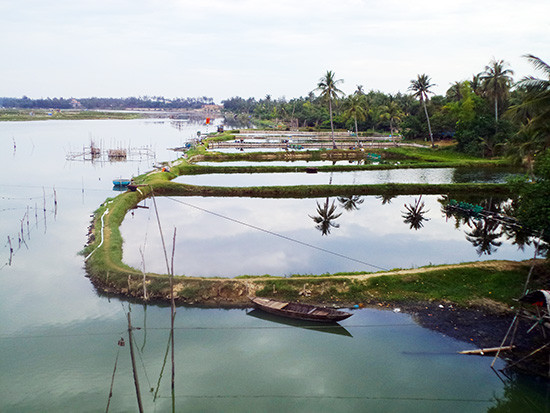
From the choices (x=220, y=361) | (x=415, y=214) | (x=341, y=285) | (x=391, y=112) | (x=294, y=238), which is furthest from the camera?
(x=391, y=112)

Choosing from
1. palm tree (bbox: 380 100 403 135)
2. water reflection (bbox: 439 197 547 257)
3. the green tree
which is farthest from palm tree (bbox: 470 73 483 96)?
the green tree

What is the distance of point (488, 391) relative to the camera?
A: 13984 millimetres

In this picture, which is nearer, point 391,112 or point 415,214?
point 415,214

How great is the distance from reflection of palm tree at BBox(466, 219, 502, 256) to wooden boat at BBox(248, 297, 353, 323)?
43.0 feet

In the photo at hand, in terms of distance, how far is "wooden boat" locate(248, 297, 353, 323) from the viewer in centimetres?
1772

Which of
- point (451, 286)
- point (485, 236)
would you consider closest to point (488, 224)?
point (485, 236)

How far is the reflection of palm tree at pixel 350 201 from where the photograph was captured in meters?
37.3

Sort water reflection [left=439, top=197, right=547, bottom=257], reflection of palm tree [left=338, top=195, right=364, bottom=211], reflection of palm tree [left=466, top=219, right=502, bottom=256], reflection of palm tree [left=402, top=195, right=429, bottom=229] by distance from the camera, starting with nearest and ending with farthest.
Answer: reflection of palm tree [left=466, top=219, right=502, bottom=256] → water reflection [left=439, top=197, right=547, bottom=257] → reflection of palm tree [left=402, top=195, right=429, bottom=229] → reflection of palm tree [left=338, top=195, right=364, bottom=211]

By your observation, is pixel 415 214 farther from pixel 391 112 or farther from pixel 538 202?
pixel 391 112

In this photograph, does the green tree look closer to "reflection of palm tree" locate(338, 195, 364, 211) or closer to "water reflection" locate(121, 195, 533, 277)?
"water reflection" locate(121, 195, 533, 277)

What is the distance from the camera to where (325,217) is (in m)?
33.5

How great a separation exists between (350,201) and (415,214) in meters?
6.68

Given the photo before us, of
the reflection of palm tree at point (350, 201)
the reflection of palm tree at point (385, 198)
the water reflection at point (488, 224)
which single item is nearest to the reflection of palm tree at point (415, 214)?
the water reflection at point (488, 224)

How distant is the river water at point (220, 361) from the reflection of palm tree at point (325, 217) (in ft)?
39.9
